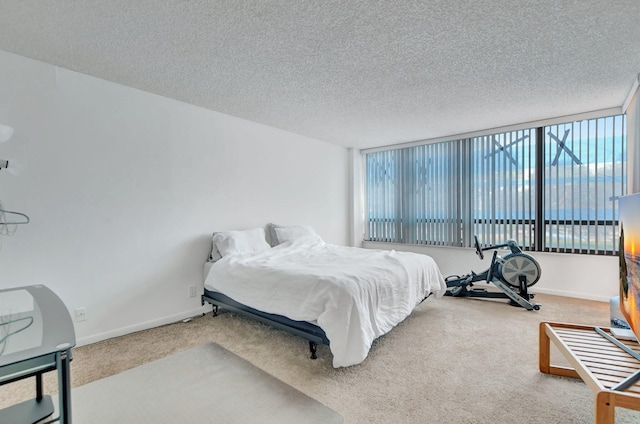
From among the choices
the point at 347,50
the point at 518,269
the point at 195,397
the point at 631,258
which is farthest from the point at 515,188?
the point at 195,397

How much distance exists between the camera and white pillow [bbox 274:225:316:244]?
4127mm

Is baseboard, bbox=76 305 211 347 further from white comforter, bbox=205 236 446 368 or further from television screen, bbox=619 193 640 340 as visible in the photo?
television screen, bbox=619 193 640 340

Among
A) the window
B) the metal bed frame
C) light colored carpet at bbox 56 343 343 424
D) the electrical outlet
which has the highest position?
the window

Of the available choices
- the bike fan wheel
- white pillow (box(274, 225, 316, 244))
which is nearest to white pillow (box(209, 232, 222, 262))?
white pillow (box(274, 225, 316, 244))

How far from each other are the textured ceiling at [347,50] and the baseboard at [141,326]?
2.39 meters

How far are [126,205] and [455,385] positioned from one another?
10.6ft

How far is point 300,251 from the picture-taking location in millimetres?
3676

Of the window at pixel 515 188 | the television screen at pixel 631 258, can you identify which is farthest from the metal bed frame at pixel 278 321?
the window at pixel 515 188

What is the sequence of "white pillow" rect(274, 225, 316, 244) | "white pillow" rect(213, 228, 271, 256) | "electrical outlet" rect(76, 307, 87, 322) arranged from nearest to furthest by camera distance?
"electrical outlet" rect(76, 307, 87, 322) < "white pillow" rect(213, 228, 271, 256) < "white pillow" rect(274, 225, 316, 244)

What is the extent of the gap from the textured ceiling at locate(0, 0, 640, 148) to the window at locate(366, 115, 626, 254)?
62cm

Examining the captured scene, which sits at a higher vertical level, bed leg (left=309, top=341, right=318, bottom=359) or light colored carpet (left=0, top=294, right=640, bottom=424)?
bed leg (left=309, top=341, right=318, bottom=359)

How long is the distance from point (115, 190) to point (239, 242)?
4.43 feet

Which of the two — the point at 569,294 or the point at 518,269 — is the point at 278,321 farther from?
the point at 569,294

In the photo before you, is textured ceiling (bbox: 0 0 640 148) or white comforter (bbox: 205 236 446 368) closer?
textured ceiling (bbox: 0 0 640 148)
